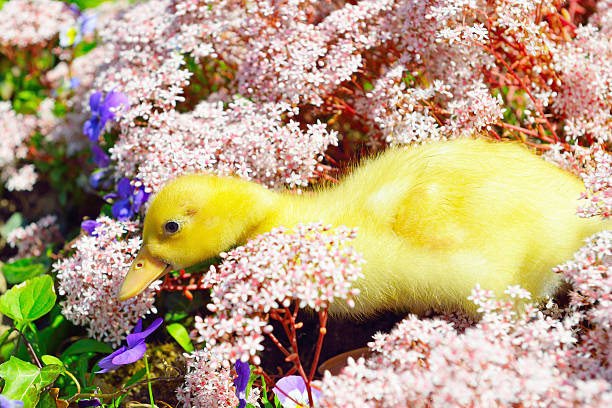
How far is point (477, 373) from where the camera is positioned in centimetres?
119

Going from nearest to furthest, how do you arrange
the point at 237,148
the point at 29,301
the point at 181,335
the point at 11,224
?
1. the point at 29,301
2. the point at 237,148
3. the point at 181,335
4. the point at 11,224

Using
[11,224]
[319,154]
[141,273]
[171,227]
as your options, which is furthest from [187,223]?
[11,224]

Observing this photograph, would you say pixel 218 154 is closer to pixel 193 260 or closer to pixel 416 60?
pixel 193 260

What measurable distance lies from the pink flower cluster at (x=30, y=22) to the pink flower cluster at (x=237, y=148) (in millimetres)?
1770

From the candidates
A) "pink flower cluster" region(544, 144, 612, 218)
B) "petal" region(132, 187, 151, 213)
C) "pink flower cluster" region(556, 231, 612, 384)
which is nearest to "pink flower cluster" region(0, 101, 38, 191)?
"petal" region(132, 187, 151, 213)

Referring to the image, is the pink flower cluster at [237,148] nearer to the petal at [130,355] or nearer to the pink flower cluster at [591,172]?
the petal at [130,355]

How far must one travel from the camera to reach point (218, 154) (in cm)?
216

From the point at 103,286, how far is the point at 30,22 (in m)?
2.37

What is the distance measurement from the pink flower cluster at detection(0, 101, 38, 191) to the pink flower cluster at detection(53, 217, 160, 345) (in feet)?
4.79

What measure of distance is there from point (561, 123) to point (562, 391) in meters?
1.73

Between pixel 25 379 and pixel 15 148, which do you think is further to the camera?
pixel 15 148

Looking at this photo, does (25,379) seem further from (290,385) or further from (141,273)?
(290,385)

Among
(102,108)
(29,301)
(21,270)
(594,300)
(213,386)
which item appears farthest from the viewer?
(21,270)

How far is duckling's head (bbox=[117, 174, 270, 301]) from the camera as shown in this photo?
6.18ft
